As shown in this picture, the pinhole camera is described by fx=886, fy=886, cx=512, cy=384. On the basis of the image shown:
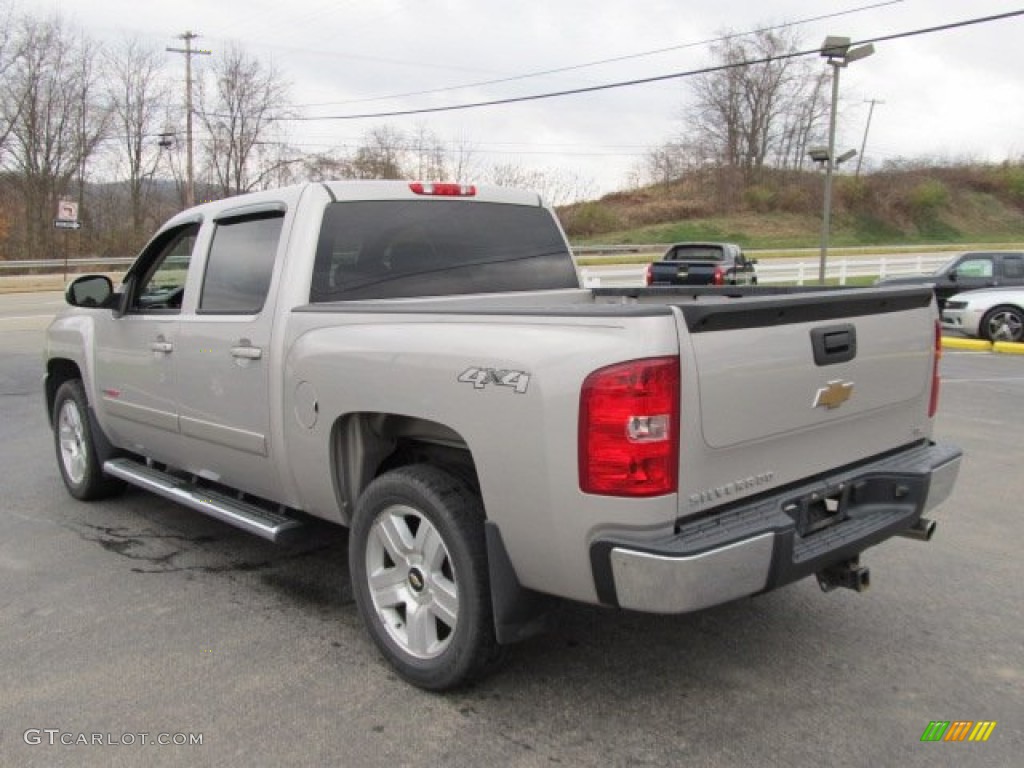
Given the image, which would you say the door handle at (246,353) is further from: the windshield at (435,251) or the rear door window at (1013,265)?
the rear door window at (1013,265)

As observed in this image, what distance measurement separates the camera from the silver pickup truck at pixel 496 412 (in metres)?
2.67

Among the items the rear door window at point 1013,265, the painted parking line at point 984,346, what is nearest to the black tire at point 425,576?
the painted parking line at point 984,346

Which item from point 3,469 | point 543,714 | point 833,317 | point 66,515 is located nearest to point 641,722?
point 543,714

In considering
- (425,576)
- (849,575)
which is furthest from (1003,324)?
(425,576)

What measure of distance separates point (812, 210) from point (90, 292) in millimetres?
65760

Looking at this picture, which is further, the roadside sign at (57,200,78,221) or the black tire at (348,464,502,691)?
the roadside sign at (57,200,78,221)

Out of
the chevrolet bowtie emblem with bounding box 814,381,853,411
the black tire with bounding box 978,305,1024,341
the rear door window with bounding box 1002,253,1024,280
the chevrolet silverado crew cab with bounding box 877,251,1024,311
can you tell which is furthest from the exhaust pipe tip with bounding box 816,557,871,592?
the rear door window with bounding box 1002,253,1024,280

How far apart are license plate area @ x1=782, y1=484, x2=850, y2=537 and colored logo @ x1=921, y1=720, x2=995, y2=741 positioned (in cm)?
75

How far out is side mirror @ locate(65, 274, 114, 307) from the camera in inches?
204

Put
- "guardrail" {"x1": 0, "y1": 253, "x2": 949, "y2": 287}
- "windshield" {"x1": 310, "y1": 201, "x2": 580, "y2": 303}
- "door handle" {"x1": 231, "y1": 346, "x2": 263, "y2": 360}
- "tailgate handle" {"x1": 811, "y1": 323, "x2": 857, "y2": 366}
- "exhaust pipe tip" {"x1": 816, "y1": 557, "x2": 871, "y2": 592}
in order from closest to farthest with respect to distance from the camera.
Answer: "tailgate handle" {"x1": 811, "y1": 323, "x2": 857, "y2": 366} < "exhaust pipe tip" {"x1": 816, "y1": 557, "x2": 871, "y2": 592} < "door handle" {"x1": 231, "y1": 346, "x2": 263, "y2": 360} < "windshield" {"x1": 310, "y1": 201, "x2": 580, "y2": 303} < "guardrail" {"x1": 0, "y1": 253, "x2": 949, "y2": 287}

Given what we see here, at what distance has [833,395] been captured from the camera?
124 inches

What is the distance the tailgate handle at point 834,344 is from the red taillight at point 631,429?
722 mm

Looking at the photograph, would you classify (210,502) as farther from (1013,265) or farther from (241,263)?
(1013,265)

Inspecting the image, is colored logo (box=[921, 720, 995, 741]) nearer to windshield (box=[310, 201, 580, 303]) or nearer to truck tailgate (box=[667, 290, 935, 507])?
truck tailgate (box=[667, 290, 935, 507])
